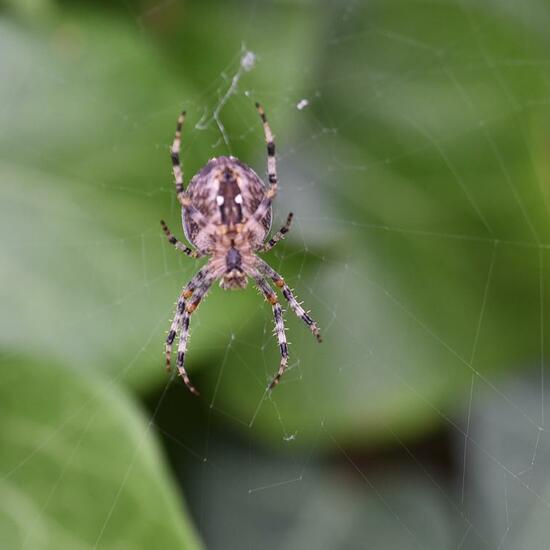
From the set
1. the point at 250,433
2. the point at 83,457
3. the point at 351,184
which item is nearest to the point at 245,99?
the point at 351,184

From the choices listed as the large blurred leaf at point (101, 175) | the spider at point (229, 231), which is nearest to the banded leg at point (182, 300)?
the spider at point (229, 231)

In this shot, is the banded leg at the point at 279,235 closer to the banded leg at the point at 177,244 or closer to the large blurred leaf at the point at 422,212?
the large blurred leaf at the point at 422,212

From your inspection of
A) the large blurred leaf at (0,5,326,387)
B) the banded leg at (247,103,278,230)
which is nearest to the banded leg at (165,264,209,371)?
the large blurred leaf at (0,5,326,387)

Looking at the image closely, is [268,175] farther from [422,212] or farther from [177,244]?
[422,212]

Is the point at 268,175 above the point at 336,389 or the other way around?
above

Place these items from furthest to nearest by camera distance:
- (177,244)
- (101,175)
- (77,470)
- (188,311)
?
1. (188,311)
2. (177,244)
3. (101,175)
4. (77,470)

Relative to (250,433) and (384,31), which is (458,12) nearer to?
(384,31)

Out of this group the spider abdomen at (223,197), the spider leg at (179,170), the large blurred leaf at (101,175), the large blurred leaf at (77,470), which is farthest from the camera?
the spider abdomen at (223,197)

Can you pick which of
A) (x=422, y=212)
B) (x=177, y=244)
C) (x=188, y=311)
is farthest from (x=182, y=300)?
(x=422, y=212)
